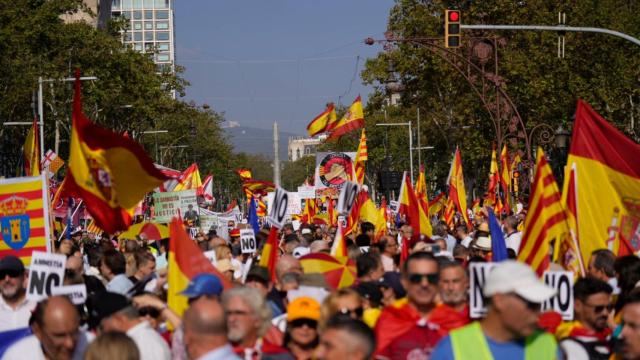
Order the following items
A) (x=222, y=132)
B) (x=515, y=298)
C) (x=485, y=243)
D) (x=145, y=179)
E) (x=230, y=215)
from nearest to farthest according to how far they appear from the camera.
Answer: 1. (x=515, y=298)
2. (x=145, y=179)
3. (x=485, y=243)
4. (x=230, y=215)
5. (x=222, y=132)

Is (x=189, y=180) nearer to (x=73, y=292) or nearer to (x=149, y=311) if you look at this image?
(x=73, y=292)

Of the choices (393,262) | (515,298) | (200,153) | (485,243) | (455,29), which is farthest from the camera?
(200,153)

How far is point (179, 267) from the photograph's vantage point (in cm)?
932

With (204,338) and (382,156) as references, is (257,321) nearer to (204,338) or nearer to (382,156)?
(204,338)

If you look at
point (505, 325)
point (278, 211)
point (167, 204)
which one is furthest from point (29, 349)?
point (167, 204)

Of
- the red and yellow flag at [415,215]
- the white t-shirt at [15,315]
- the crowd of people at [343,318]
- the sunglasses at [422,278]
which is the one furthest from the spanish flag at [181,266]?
the red and yellow flag at [415,215]

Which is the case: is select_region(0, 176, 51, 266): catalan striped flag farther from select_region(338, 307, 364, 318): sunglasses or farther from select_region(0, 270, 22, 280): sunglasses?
select_region(338, 307, 364, 318): sunglasses

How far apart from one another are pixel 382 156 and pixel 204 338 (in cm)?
8785

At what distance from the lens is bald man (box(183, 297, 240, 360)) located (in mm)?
6201

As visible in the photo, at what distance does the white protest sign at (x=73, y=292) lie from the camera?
29.6 ft

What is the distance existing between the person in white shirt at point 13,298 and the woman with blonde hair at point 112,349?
301 centimetres

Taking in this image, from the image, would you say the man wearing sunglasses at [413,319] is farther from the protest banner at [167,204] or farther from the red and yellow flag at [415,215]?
the protest banner at [167,204]

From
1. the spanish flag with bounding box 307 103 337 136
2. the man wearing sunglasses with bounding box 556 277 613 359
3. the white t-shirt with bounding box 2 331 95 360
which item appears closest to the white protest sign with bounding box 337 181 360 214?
the man wearing sunglasses with bounding box 556 277 613 359

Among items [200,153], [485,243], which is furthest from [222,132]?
[485,243]
